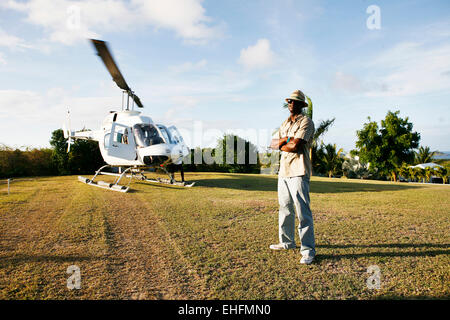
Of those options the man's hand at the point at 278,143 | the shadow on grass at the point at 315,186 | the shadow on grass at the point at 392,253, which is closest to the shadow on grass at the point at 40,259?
the man's hand at the point at 278,143

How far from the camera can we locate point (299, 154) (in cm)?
368

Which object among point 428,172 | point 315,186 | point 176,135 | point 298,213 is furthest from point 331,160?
point 298,213

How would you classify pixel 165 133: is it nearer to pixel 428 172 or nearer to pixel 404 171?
pixel 428 172

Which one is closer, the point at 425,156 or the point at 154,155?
the point at 154,155

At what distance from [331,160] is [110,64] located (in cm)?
3092

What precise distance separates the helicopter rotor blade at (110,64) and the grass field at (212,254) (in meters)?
4.38

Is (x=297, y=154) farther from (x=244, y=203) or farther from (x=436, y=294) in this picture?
(x=244, y=203)

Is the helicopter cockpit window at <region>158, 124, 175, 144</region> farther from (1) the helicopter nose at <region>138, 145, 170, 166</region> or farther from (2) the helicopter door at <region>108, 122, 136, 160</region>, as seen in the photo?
(2) the helicopter door at <region>108, 122, 136, 160</region>

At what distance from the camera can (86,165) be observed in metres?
21.3

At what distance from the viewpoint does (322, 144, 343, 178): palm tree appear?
33.6 m

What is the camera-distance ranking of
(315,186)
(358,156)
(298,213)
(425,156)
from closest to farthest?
(298,213), (315,186), (358,156), (425,156)
